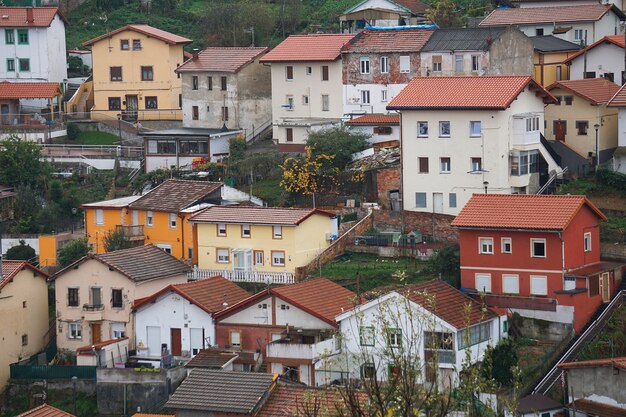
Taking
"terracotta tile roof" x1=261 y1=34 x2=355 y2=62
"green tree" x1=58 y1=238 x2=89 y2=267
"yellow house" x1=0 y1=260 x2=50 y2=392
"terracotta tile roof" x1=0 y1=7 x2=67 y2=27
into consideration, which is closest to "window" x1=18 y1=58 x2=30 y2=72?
"terracotta tile roof" x1=0 y1=7 x2=67 y2=27

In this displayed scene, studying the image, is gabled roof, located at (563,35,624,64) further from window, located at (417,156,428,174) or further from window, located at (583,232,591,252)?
window, located at (583,232,591,252)

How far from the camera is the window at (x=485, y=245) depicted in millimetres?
53531

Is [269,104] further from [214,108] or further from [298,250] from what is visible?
[298,250]

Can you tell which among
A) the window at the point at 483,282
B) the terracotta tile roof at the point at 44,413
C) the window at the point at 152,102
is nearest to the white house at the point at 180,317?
the window at the point at 483,282

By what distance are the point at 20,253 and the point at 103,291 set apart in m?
8.10

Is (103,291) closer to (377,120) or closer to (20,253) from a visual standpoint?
(20,253)

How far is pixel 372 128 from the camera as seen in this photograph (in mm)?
66312

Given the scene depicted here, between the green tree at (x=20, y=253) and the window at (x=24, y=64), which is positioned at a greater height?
the window at (x=24, y=64)

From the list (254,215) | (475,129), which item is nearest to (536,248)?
(475,129)

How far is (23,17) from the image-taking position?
81312 mm

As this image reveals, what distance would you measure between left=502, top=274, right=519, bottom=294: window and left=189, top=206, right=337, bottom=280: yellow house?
8009 millimetres

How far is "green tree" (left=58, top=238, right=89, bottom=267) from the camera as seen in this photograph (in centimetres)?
6206

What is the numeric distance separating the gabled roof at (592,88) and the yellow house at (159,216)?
14.1m

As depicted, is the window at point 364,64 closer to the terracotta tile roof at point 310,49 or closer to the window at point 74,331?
the terracotta tile roof at point 310,49
